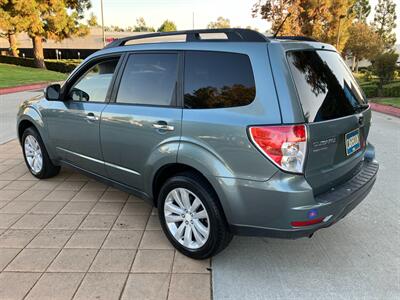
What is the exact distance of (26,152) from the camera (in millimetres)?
5320

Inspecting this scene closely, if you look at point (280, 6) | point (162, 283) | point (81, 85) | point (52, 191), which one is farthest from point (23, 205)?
point (280, 6)

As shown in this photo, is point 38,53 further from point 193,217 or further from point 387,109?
point 193,217

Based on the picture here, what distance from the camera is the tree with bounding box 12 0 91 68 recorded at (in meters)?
27.0

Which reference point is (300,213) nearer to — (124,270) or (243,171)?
(243,171)

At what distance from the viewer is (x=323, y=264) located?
318 centimetres

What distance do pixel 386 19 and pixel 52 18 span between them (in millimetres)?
51985

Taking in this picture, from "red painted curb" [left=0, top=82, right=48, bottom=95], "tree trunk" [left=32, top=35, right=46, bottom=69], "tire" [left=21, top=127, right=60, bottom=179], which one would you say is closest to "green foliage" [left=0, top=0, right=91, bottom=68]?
"tree trunk" [left=32, top=35, right=46, bottom=69]

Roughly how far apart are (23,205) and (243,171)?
2.92 m

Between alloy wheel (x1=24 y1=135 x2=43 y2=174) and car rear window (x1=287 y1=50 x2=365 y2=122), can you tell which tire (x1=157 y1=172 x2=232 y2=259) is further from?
alloy wheel (x1=24 y1=135 x2=43 y2=174)

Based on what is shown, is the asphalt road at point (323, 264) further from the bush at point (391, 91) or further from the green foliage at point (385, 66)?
the bush at point (391, 91)

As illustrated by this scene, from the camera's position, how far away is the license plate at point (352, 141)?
3.06 metres

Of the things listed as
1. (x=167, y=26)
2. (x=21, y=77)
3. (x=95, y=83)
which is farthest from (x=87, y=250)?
(x=167, y=26)

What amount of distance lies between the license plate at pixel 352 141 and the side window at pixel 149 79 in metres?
1.50

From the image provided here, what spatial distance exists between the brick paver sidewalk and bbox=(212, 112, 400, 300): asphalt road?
0.29m
